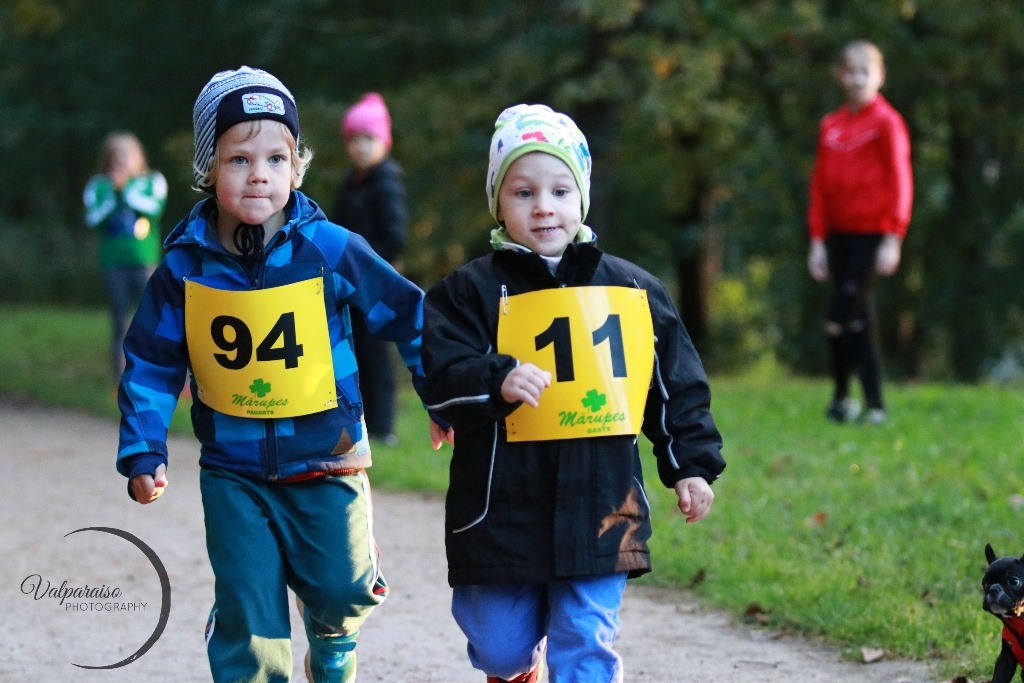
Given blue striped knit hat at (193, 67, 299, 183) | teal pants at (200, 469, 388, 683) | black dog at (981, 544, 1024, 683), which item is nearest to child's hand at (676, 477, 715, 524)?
black dog at (981, 544, 1024, 683)

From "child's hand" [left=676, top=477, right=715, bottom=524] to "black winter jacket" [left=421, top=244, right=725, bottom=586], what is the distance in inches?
0.9

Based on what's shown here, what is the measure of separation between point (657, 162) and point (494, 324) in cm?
1514

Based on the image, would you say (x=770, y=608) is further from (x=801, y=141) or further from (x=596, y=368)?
(x=801, y=141)

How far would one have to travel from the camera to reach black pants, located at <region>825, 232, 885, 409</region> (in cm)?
905

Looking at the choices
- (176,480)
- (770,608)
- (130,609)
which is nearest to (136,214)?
(176,480)

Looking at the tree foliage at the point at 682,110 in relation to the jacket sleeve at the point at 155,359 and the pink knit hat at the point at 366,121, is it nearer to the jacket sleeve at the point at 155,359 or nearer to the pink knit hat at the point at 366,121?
the pink knit hat at the point at 366,121

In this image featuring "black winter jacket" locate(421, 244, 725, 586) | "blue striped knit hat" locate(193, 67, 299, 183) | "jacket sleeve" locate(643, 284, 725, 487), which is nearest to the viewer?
"black winter jacket" locate(421, 244, 725, 586)

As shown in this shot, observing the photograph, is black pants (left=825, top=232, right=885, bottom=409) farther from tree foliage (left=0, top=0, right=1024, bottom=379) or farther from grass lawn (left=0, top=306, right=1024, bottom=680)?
tree foliage (left=0, top=0, right=1024, bottom=379)

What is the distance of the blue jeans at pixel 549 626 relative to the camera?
3510 mm

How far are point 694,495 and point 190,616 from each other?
2.67 metres

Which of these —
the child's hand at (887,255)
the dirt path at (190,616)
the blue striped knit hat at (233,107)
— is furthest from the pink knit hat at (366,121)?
the blue striped knit hat at (233,107)

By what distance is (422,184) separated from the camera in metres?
15.3

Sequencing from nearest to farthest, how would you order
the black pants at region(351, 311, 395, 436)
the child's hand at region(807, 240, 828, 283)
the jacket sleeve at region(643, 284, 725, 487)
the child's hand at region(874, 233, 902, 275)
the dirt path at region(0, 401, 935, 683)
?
1. the jacket sleeve at region(643, 284, 725, 487)
2. the dirt path at region(0, 401, 935, 683)
3. the child's hand at region(874, 233, 902, 275)
4. the black pants at region(351, 311, 395, 436)
5. the child's hand at region(807, 240, 828, 283)

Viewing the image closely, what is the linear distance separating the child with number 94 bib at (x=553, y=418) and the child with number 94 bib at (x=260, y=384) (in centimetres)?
35
